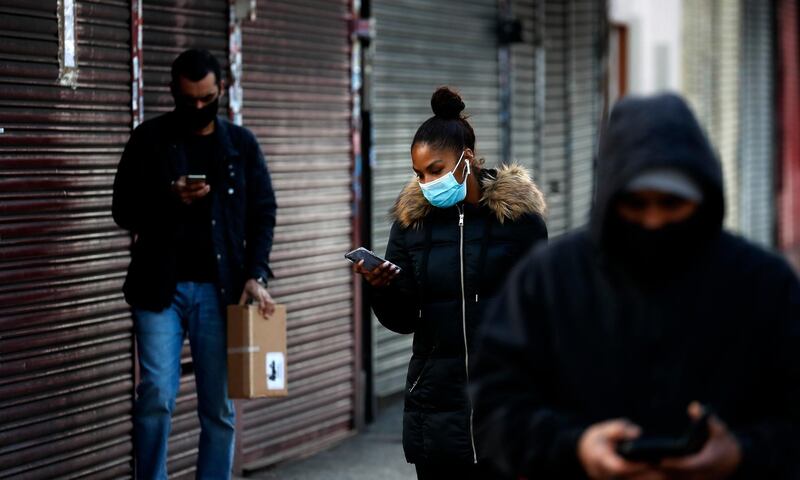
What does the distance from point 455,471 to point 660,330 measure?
7.23 feet

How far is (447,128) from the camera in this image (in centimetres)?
501

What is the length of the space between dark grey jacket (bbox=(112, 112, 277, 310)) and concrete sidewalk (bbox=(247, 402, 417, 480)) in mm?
1934

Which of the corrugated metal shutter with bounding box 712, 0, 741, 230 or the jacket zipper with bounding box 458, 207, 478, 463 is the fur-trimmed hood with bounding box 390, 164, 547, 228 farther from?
the corrugated metal shutter with bounding box 712, 0, 741, 230

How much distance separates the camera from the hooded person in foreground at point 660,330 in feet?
8.84

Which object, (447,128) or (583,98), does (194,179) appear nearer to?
(447,128)

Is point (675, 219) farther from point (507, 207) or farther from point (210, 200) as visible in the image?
point (210, 200)

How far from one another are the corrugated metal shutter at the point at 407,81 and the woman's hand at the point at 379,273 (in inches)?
157

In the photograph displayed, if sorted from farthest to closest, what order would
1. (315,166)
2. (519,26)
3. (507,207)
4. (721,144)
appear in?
(721,144), (519,26), (315,166), (507,207)

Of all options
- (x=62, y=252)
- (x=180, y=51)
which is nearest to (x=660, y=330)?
(x=62, y=252)

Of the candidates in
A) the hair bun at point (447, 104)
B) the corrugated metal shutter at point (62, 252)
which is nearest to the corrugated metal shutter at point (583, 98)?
the corrugated metal shutter at point (62, 252)

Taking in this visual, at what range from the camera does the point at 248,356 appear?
19.3 ft

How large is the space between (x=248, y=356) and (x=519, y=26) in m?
5.86

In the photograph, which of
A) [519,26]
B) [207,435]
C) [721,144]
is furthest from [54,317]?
[721,144]

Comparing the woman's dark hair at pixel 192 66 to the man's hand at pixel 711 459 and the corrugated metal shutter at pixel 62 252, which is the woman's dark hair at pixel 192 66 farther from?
the man's hand at pixel 711 459
